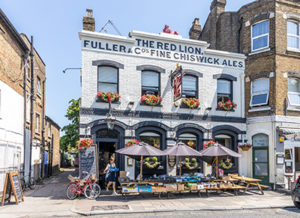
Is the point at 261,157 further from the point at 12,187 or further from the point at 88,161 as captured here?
the point at 12,187

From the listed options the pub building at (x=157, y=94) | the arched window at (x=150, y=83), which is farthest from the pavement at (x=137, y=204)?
the arched window at (x=150, y=83)

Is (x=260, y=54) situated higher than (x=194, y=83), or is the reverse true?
(x=260, y=54)

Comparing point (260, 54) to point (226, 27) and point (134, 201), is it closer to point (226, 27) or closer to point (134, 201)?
point (226, 27)

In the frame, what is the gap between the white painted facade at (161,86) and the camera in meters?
14.1

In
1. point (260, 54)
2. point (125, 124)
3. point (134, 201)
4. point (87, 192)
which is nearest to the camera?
point (134, 201)

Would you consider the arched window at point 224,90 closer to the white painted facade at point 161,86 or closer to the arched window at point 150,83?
the white painted facade at point 161,86

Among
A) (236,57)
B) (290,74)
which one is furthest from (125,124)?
(290,74)

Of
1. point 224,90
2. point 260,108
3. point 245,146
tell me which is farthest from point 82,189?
point 260,108

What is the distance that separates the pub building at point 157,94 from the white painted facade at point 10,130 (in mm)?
3473

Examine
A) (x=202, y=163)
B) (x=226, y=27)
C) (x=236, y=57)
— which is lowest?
(x=202, y=163)

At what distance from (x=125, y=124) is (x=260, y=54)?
898 cm

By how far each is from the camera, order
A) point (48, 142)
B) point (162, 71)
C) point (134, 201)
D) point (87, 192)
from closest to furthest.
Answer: point (134, 201)
point (87, 192)
point (162, 71)
point (48, 142)

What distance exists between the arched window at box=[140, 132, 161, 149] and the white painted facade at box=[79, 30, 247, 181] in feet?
1.91

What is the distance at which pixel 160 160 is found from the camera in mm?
14930
